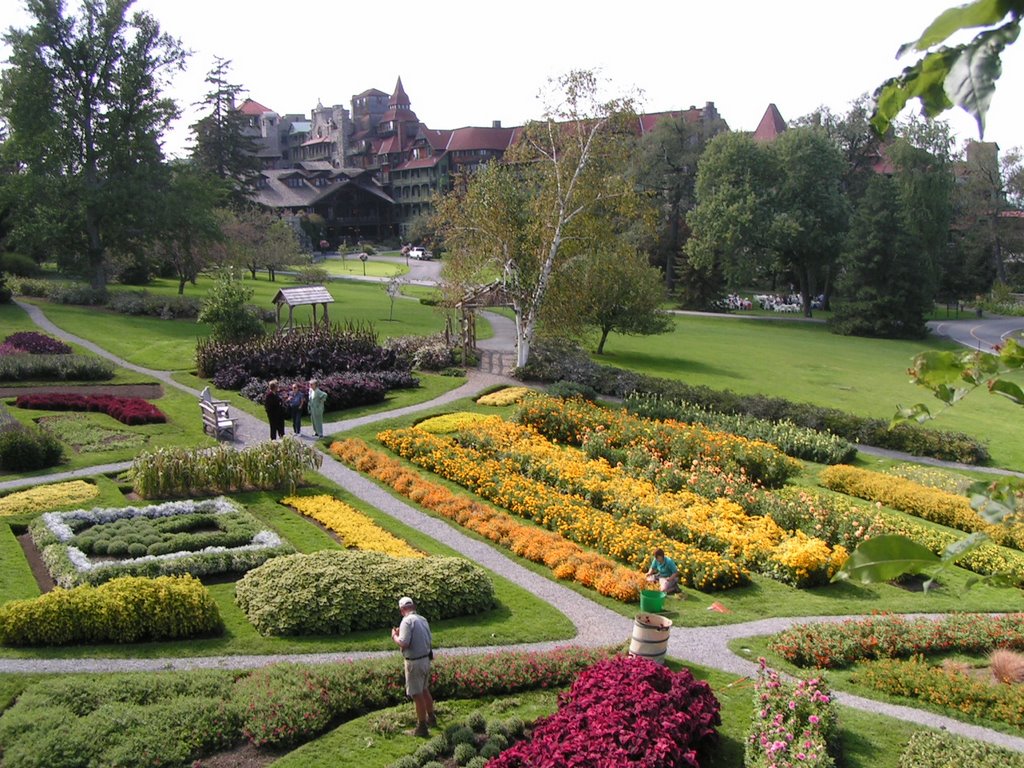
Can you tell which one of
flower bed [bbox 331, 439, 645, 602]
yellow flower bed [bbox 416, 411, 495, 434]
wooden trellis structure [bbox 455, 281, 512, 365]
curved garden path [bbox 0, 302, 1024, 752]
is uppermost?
wooden trellis structure [bbox 455, 281, 512, 365]

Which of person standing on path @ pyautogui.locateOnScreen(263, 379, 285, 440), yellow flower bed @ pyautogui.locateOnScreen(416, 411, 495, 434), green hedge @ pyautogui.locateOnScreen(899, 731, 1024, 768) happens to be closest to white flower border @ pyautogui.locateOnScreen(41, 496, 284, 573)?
person standing on path @ pyautogui.locateOnScreen(263, 379, 285, 440)

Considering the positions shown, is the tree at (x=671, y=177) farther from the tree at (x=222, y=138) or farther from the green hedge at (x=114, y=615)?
the green hedge at (x=114, y=615)

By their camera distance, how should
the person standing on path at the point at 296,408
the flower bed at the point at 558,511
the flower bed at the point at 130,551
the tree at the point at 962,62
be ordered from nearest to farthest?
the tree at the point at 962,62 < the flower bed at the point at 130,551 < the flower bed at the point at 558,511 < the person standing on path at the point at 296,408

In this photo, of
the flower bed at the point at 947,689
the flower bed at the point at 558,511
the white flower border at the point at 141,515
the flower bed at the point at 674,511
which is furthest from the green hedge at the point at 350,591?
the flower bed at the point at 947,689

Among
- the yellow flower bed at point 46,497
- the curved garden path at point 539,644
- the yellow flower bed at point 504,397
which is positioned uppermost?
the yellow flower bed at point 504,397

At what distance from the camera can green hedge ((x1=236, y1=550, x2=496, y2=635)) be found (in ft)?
45.4

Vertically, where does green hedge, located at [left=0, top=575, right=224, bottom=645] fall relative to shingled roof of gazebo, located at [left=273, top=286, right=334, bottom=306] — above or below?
below

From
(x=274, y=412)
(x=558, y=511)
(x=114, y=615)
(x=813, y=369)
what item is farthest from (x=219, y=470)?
(x=813, y=369)

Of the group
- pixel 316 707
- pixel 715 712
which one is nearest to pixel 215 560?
pixel 316 707

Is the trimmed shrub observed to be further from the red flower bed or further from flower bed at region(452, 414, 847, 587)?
flower bed at region(452, 414, 847, 587)

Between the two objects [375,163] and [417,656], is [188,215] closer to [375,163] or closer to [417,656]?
[417,656]

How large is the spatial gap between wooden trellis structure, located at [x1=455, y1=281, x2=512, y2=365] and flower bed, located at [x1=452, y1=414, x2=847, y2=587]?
10.2 metres

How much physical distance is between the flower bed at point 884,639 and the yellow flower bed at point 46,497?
45.8 feet

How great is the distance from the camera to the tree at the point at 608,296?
33844 mm
